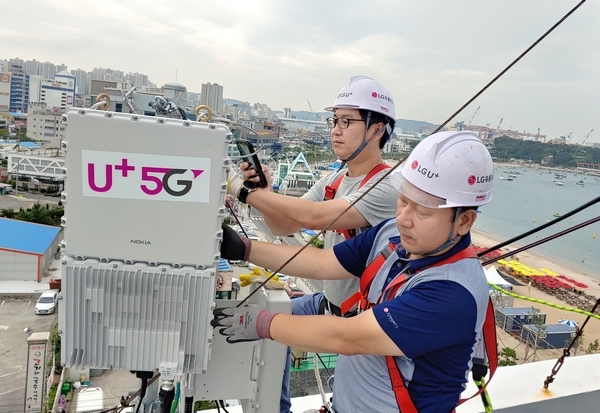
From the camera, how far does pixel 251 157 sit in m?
1.83

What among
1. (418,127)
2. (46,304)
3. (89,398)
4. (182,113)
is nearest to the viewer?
(182,113)

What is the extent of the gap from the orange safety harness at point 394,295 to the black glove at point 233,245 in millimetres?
427

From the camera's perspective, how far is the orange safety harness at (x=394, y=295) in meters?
1.33

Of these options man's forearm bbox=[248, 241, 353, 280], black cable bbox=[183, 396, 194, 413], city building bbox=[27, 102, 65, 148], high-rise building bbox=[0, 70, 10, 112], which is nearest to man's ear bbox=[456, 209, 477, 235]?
man's forearm bbox=[248, 241, 353, 280]

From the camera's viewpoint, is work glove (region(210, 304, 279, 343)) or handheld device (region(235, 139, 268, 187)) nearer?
work glove (region(210, 304, 279, 343))

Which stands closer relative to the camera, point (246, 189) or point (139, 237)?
point (139, 237)

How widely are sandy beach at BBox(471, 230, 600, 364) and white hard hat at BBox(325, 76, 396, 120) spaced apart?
8.62 meters

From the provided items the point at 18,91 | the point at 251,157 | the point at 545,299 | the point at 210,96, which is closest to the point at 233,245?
the point at 251,157

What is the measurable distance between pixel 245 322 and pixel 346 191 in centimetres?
94

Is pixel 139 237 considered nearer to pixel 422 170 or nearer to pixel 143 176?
pixel 143 176

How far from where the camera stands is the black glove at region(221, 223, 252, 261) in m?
1.68

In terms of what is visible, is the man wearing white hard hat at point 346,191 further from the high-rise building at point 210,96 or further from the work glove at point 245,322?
the high-rise building at point 210,96

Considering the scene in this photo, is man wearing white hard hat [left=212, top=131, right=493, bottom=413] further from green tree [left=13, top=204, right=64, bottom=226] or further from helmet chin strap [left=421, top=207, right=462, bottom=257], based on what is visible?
green tree [left=13, top=204, right=64, bottom=226]

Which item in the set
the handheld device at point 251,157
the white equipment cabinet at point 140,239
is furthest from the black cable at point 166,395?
the handheld device at point 251,157
